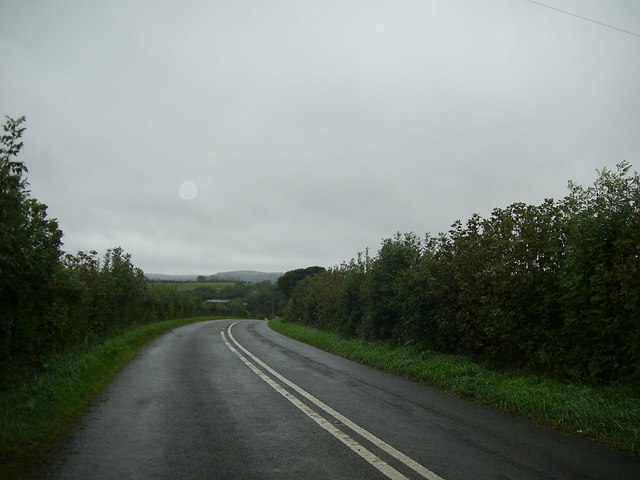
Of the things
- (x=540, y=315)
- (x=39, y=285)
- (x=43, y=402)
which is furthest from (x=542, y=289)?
(x=39, y=285)

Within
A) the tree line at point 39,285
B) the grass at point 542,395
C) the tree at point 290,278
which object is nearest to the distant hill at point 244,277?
the tree at point 290,278

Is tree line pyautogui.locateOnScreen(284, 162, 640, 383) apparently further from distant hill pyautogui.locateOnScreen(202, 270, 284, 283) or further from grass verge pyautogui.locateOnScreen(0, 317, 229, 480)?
distant hill pyautogui.locateOnScreen(202, 270, 284, 283)

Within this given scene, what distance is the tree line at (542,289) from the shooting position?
7.85 m

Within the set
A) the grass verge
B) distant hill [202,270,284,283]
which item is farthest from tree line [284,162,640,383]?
distant hill [202,270,284,283]

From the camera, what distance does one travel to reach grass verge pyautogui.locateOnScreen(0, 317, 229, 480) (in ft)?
16.9

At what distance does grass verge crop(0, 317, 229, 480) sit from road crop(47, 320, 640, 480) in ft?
0.99

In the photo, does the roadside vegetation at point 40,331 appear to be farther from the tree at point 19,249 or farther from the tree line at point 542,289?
the tree line at point 542,289

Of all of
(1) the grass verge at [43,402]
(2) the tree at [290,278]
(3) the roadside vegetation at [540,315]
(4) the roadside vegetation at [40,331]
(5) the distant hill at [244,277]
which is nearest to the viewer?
(1) the grass verge at [43,402]

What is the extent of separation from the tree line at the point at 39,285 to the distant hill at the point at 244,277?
9512 cm

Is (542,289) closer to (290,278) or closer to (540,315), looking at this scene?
(540,315)

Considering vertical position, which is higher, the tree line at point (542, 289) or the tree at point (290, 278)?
the tree at point (290, 278)

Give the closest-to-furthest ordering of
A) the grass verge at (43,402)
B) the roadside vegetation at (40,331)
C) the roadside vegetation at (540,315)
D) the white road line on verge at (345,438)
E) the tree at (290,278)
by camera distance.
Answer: the white road line on verge at (345,438)
the grass verge at (43,402)
the roadside vegetation at (40,331)
the roadside vegetation at (540,315)
the tree at (290,278)

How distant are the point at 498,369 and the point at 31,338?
10587mm

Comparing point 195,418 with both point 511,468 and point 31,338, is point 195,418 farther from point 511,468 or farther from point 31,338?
point 31,338
